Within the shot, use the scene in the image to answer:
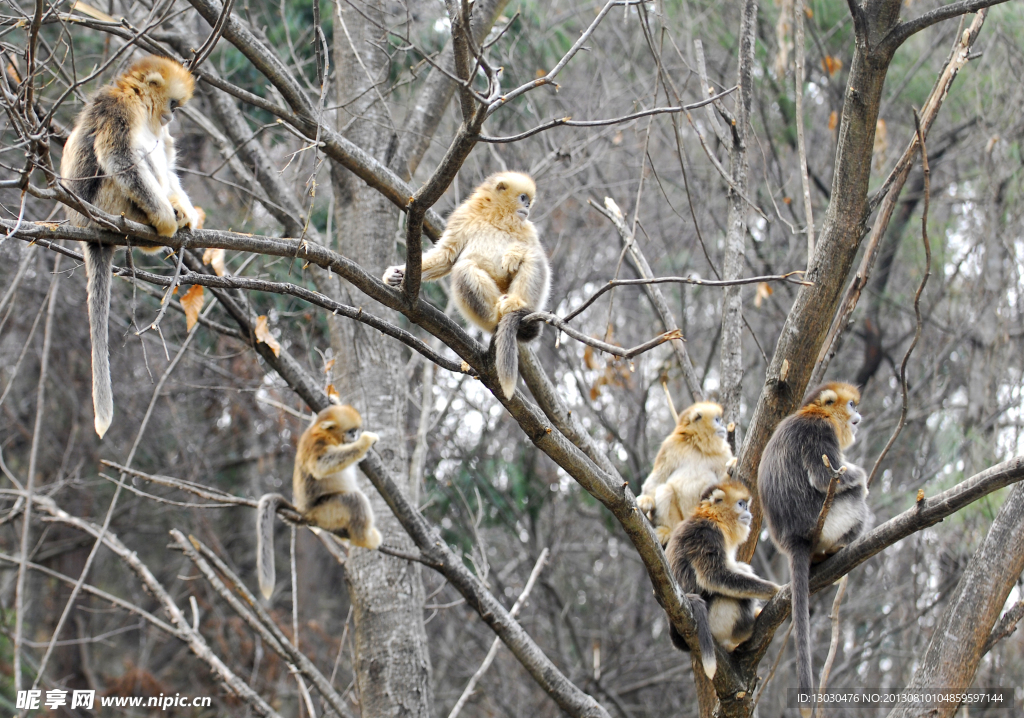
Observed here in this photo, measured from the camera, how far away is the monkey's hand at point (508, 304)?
3.38 meters

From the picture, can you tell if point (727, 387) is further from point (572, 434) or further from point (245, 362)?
point (245, 362)

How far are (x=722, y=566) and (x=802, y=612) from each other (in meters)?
0.63

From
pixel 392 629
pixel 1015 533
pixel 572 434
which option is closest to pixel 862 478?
pixel 1015 533

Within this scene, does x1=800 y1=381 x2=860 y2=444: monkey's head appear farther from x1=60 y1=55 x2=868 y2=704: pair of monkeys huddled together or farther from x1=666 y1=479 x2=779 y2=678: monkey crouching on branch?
x1=666 y1=479 x2=779 y2=678: monkey crouching on branch

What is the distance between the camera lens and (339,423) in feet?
13.8

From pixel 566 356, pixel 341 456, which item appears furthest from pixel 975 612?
pixel 566 356

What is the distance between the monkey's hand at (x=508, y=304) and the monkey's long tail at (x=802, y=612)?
153 cm

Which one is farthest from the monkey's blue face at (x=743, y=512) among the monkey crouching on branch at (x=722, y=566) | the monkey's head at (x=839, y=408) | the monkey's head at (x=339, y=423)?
the monkey's head at (x=339, y=423)

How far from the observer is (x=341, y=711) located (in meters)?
3.93

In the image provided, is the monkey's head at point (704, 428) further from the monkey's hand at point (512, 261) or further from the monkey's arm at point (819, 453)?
the monkey's hand at point (512, 261)

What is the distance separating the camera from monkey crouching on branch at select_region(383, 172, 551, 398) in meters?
3.54

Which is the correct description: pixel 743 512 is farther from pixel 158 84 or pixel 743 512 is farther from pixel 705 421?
pixel 158 84

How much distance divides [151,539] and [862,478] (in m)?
9.23
